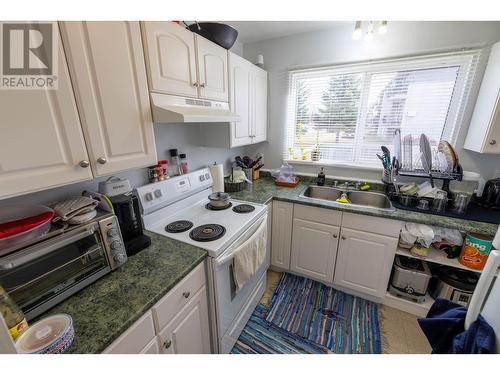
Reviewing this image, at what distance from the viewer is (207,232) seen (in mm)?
1292

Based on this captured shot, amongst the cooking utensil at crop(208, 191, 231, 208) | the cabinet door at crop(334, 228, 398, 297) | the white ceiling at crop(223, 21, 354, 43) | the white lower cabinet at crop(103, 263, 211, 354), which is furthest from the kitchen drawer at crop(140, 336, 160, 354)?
the white ceiling at crop(223, 21, 354, 43)

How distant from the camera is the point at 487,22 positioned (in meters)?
1.55

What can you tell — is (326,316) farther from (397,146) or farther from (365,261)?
(397,146)

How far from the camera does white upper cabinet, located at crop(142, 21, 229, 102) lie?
107cm

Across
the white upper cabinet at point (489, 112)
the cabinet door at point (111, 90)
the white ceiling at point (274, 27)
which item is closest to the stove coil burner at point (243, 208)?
the cabinet door at point (111, 90)

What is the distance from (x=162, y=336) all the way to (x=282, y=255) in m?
1.38

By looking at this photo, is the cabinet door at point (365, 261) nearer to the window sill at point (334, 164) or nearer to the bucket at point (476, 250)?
the bucket at point (476, 250)

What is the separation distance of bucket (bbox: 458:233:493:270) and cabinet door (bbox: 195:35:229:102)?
6.58 feet

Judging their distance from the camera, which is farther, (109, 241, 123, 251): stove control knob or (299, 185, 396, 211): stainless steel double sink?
(299, 185, 396, 211): stainless steel double sink

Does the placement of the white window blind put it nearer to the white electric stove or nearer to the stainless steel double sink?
the stainless steel double sink

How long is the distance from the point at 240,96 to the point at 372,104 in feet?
4.09

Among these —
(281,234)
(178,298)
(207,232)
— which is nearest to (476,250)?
(281,234)

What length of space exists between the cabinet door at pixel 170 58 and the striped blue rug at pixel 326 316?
1.82m

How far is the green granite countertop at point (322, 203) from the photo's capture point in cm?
141
